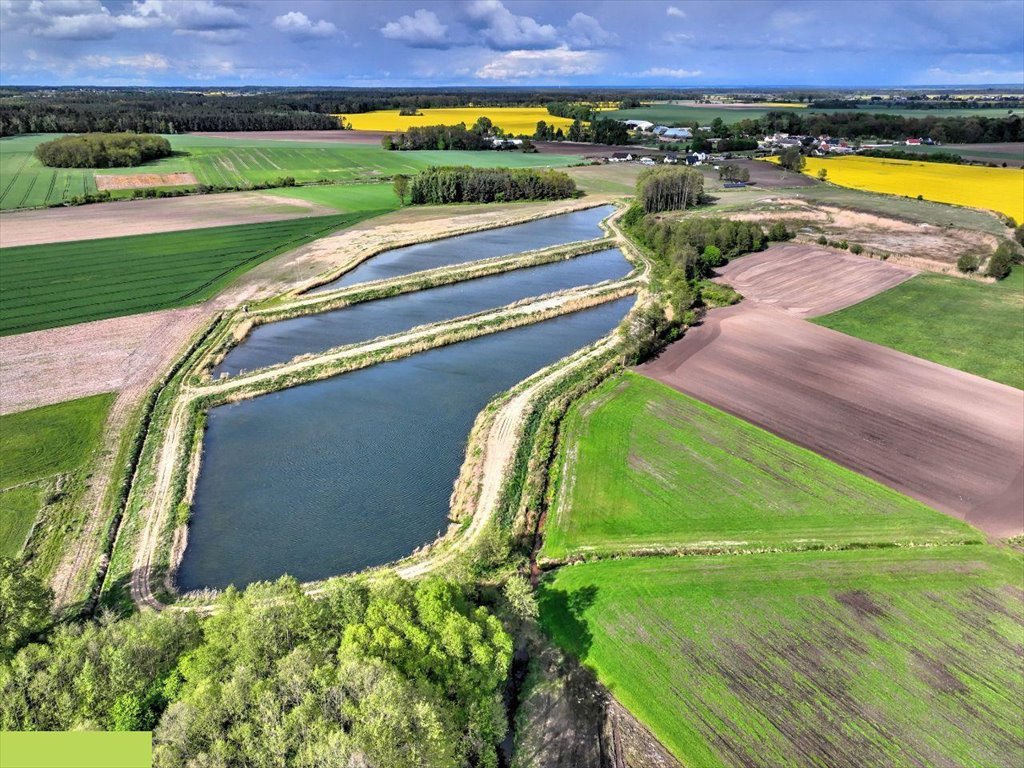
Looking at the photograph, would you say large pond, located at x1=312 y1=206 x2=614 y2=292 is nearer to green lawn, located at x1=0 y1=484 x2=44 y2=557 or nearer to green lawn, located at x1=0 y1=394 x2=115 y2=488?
green lawn, located at x1=0 y1=394 x2=115 y2=488

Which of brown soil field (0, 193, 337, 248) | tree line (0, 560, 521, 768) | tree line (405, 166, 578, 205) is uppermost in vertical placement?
tree line (405, 166, 578, 205)

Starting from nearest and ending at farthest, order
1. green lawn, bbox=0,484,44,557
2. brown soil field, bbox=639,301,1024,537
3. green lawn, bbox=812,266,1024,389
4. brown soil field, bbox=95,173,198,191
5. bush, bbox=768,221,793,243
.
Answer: green lawn, bbox=0,484,44,557 < brown soil field, bbox=639,301,1024,537 < green lawn, bbox=812,266,1024,389 < bush, bbox=768,221,793,243 < brown soil field, bbox=95,173,198,191

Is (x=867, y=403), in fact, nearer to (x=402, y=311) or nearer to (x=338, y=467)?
(x=338, y=467)

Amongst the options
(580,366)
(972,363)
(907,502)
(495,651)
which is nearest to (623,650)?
(495,651)

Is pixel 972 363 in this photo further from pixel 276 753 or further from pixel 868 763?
pixel 276 753

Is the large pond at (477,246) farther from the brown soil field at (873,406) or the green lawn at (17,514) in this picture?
the green lawn at (17,514)

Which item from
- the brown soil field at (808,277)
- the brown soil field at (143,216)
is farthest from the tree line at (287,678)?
the brown soil field at (143,216)

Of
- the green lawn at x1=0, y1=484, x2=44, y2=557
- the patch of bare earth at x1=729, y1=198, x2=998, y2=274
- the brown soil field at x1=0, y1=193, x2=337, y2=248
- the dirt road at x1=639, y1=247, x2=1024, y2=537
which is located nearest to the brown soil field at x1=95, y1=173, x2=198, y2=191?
the brown soil field at x1=0, y1=193, x2=337, y2=248
